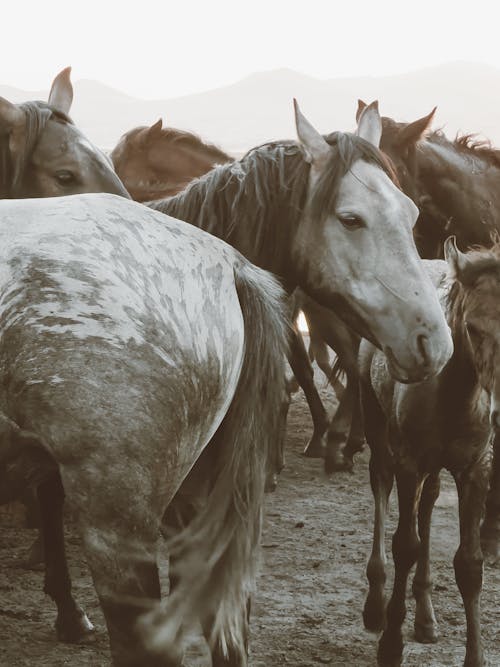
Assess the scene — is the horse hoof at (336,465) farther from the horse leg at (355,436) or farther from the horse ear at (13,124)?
the horse ear at (13,124)

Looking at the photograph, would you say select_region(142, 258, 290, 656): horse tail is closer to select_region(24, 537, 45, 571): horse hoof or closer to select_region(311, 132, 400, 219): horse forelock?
select_region(311, 132, 400, 219): horse forelock

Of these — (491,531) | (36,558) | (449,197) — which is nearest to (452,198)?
(449,197)

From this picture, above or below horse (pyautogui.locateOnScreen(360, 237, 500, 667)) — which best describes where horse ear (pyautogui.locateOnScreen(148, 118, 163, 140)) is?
above

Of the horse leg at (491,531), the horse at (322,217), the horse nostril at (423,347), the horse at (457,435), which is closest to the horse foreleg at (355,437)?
the horse leg at (491,531)

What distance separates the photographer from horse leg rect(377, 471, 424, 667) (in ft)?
12.3

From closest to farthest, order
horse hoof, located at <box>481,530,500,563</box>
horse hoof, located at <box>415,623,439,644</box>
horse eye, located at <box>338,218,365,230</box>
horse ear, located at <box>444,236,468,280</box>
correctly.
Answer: horse eye, located at <box>338,218,365,230</box>, horse ear, located at <box>444,236,468,280</box>, horse hoof, located at <box>415,623,439,644</box>, horse hoof, located at <box>481,530,500,563</box>

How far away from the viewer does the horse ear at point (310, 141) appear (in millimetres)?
3162

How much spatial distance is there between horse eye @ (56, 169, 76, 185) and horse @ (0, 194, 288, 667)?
1193 mm

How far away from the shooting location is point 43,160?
11.8ft

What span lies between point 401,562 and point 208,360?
186 cm

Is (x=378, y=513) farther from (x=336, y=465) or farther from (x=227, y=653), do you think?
(x=336, y=465)

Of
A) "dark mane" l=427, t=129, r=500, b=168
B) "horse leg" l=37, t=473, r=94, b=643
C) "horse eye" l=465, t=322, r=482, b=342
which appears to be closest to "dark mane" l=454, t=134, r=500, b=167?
"dark mane" l=427, t=129, r=500, b=168

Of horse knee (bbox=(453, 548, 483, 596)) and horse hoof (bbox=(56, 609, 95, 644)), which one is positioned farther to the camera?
horse hoof (bbox=(56, 609, 95, 644))

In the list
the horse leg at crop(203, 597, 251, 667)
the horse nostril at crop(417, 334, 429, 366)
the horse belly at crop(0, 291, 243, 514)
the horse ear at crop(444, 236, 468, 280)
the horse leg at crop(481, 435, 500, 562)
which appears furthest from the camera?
the horse leg at crop(481, 435, 500, 562)
